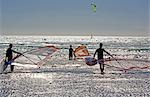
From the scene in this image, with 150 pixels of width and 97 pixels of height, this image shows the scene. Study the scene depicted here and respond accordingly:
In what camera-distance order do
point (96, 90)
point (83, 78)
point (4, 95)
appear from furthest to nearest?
point (83, 78) < point (96, 90) < point (4, 95)

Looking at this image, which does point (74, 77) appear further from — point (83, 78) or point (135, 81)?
point (135, 81)

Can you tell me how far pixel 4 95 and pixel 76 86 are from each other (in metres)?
3.44

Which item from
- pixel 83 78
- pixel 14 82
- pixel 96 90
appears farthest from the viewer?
pixel 83 78

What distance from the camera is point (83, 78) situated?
18.1 meters

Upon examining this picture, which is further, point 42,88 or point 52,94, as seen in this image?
point 42,88

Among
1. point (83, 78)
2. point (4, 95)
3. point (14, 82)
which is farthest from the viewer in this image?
point (83, 78)

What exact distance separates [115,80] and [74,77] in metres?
2.26

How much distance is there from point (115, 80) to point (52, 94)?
16.1 ft

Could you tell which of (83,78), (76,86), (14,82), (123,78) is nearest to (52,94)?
(76,86)

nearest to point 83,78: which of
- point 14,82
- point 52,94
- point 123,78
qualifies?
point 123,78

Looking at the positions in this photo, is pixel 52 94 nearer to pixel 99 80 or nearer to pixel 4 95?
pixel 4 95

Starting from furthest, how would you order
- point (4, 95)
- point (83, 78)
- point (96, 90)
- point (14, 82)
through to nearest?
point (83, 78), point (14, 82), point (96, 90), point (4, 95)

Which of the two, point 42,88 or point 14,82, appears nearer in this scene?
point 42,88

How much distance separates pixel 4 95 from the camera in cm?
1309
